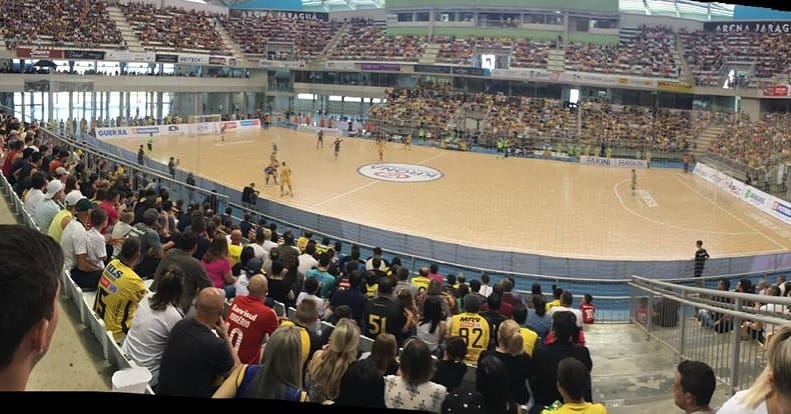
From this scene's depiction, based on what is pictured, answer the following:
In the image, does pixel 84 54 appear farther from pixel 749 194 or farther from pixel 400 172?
pixel 749 194

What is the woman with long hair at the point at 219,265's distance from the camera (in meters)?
8.16

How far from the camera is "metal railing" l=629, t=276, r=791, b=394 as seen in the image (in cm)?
643

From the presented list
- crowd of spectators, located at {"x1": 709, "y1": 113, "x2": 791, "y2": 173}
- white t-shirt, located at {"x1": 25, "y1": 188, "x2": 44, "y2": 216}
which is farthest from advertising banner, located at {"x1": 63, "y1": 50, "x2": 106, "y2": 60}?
crowd of spectators, located at {"x1": 709, "y1": 113, "x2": 791, "y2": 173}

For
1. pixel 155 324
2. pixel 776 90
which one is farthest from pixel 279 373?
pixel 776 90

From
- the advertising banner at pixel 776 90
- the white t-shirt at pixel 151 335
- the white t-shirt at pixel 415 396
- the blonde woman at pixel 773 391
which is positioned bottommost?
the white t-shirt at pixel 415 396

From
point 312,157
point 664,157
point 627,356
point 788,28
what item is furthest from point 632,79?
point 627,356

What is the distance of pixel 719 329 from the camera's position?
7.53 metres

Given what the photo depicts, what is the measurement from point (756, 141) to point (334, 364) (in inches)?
1383

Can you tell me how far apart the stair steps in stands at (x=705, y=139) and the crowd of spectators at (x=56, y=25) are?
1536 inches

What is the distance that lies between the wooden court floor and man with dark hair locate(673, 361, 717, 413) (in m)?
16.7

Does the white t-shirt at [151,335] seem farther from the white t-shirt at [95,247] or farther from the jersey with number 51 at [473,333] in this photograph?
the jersey with number 51 at [473,333]

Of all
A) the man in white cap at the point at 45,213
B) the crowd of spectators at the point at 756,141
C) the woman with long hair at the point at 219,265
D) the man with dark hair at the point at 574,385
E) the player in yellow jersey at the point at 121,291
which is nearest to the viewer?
the man with dark hair at the point at 574,385

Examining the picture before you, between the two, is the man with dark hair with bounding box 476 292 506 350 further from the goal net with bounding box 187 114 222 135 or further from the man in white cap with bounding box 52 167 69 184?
the goal net with bounding box 187 114 222 135

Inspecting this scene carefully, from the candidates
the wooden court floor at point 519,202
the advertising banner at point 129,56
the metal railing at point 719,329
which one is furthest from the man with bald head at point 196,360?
the advertising banner at point 129,56
